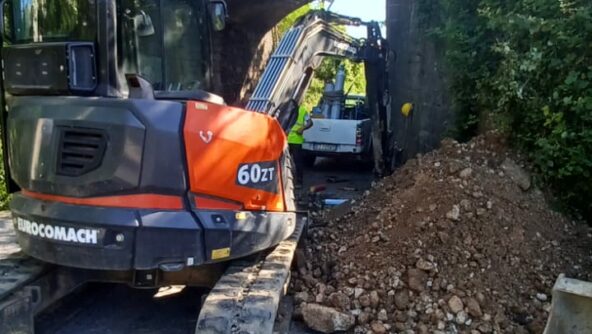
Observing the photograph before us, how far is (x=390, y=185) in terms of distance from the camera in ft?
23.0

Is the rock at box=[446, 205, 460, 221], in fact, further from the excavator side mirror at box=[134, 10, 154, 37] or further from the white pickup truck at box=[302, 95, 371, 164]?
the white pickup truck at box=[302, 95, 371, 164]

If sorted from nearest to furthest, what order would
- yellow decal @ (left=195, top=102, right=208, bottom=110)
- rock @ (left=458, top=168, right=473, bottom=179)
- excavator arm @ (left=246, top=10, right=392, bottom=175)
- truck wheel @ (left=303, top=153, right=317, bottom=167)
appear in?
yellow decal @ (left=195, top=102, right=208, bottom=110) < rock @ (left=458, top=168, right=473, bottom=179) < excavator arm @ (left=246, top=10, right=392, bottom=175) < truck wheel @ (left=303, top=153, right=317, bottom=167)

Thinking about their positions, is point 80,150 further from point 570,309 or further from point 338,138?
point 338,138

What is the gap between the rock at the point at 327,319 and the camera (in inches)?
187

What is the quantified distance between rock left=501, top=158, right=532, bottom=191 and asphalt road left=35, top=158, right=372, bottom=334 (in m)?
2.44

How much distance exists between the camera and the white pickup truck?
12586 mm

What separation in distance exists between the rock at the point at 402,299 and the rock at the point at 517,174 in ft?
5.45

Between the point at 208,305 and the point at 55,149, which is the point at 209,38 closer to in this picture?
the point at 55,149

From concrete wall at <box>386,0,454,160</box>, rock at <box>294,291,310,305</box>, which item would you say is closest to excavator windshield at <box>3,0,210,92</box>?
rock at <box>294,291,310,305</box>

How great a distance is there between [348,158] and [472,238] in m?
7.77

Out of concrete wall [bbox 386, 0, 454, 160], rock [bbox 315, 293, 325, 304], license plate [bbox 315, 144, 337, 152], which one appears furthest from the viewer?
license plate [bbox 315, 144, 337, 152]

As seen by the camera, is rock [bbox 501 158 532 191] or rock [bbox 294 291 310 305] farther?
rock [bbox 501 158 532 191]

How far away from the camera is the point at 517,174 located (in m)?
5.82

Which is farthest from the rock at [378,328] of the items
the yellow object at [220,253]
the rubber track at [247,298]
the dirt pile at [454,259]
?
the yellow object at [220,253]
